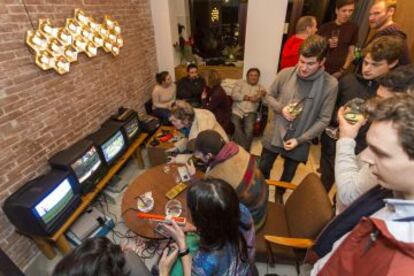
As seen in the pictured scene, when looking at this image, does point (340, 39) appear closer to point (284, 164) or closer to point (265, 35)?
point (265, 35)

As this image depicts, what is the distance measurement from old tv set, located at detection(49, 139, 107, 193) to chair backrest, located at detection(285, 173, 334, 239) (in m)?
2.01

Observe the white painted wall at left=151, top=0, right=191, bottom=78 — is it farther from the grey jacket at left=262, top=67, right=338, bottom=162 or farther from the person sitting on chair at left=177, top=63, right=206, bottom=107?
the grey jacket at left=262, top=67, right=338, bottom=162

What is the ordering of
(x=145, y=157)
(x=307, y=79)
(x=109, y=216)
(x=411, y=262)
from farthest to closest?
(x=145, y=157)
(x=109, y=216)
(x=307, y=79)
(x=411, y=262)

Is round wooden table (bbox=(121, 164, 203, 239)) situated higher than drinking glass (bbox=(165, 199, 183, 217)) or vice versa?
drinking glass (bbox=(165, 199, 183, 217))

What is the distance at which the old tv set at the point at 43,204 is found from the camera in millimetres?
1796

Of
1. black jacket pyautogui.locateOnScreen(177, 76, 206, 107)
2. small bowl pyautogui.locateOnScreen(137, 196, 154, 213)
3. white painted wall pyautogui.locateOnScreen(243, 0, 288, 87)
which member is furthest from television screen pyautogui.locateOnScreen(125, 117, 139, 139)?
white painted wall pyautogui.locateOnScreen(243, 0, 288, 87)

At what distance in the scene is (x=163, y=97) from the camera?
12.9ft

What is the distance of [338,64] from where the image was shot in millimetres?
3113

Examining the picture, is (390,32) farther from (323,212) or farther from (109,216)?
(109,216)

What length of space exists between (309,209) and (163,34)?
3.98m

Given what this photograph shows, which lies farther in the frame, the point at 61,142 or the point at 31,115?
the point at 61,142

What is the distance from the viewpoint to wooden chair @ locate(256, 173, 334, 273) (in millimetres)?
1450

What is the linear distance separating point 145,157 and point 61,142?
1353 mm

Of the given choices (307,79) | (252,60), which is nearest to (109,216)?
(307,79)
